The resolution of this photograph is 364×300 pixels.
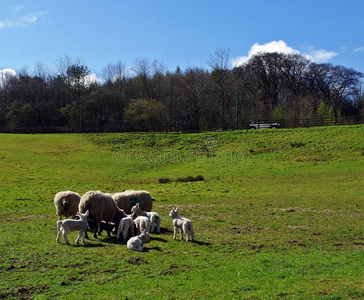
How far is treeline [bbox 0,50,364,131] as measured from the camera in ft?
268

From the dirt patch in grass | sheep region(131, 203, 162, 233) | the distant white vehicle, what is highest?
the distant white vehicle

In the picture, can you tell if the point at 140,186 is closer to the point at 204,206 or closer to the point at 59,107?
the point at 204,206

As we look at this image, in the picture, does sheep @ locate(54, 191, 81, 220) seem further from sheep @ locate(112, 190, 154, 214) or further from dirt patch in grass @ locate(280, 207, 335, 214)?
dirt patch in grass @ locate(280, 207, 335, 214)

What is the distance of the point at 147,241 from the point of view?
13.1 meters

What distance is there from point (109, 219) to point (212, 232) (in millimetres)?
4019

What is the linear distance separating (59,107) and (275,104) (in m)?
54.0

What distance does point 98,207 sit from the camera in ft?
47.4

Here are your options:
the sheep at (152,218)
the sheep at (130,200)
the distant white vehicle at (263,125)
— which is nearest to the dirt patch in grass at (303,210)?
the sheep at (130,200)

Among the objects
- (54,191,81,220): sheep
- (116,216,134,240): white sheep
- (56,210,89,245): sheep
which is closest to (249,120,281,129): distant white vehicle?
(54,191,81,220): sheep

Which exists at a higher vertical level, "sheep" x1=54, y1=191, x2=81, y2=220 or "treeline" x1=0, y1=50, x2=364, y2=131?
"treeline" x1=0, y1=50, x2=364, y2=131

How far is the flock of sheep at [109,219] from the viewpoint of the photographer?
12.7m

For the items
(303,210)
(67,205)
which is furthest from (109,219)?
(303,210)

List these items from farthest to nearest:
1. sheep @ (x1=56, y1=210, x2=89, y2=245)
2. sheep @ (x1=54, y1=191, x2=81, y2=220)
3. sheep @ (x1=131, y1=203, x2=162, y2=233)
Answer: sheep @ (x1=54, y1=191, x2=81, y2=220), sheep @ (x1=131, y1=203, x2=162, y2=233), sheep @ (x1=56, y1=210, x2=89, y2=245)

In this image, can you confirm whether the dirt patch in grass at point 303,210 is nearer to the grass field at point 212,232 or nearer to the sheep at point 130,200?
the grass field at point 212,232
